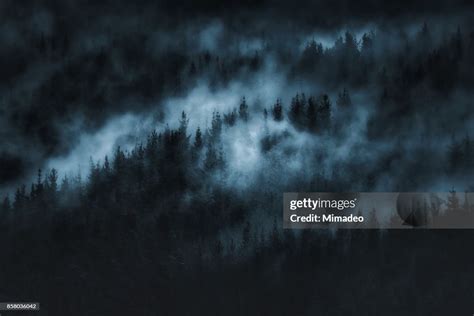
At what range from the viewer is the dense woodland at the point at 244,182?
3189cm

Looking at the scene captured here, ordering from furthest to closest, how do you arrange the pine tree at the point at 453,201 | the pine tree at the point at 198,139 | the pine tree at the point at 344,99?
the pine tree at the point at 198,139, the pine tree at the point at 344,99, the pine tree at the point at 453,201

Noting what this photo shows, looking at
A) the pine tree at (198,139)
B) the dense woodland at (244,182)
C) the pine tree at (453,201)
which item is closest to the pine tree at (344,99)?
the dense woodland at (244,182)

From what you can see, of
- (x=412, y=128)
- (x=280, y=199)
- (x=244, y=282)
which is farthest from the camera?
(x=244, y=282)

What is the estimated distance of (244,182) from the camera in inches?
1272

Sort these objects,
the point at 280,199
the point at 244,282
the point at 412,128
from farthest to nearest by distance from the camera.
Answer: the point at 244,282 < the point at 412,128 < the point at 280,199

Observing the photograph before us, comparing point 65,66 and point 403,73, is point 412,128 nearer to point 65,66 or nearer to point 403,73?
point 403,73

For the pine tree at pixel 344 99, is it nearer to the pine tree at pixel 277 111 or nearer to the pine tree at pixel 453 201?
the pine tree at pixel 277 111

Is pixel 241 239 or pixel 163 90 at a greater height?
pixel 163 90

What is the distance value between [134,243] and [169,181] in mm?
3828

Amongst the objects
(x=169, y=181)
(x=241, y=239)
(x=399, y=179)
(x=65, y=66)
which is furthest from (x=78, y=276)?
(x=399, y=179)

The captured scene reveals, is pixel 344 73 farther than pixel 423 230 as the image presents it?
Yes

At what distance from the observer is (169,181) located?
1302 inches

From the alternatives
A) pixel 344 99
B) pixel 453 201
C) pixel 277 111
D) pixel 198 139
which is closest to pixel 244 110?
pixel 277 111

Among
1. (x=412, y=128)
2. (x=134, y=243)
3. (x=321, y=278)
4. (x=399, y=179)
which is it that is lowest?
(x=321, y=278)
